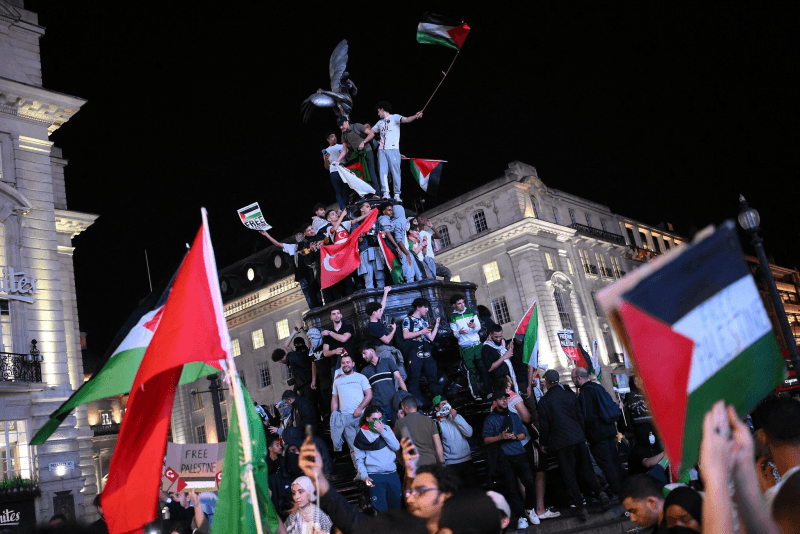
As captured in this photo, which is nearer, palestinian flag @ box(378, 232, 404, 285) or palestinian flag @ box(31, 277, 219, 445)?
palestinian flag @ box(31, 277, 219, 445)

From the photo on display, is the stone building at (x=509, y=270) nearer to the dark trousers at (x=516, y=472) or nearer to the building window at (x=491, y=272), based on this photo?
the building window at (x=491, y=272)

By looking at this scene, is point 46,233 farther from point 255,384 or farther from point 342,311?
point 255,384

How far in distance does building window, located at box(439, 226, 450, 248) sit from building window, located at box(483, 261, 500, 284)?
12.5 feet

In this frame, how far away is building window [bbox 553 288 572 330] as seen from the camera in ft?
170

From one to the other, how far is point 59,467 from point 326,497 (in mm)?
20219

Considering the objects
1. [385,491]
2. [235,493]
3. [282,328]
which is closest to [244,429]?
[235,493]

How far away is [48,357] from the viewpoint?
23.8 m

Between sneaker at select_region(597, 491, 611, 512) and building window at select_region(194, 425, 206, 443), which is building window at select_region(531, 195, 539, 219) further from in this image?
sneaker at select_region(597, 491, 611, 512)

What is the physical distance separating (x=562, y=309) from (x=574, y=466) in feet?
147

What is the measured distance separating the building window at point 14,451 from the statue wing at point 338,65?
15142mm

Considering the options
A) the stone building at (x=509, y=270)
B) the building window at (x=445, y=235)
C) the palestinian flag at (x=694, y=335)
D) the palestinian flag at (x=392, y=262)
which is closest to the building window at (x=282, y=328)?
the stone building at (x=509, y=270)

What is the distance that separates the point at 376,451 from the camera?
888cm

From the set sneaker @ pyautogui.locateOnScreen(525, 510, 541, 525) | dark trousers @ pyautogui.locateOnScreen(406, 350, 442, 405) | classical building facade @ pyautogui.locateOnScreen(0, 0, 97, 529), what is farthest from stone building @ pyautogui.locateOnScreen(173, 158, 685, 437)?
sneaker @ pyautogui.locateOnScreen(525, 510, 541, 525)

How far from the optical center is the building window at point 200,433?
61.3 meters
